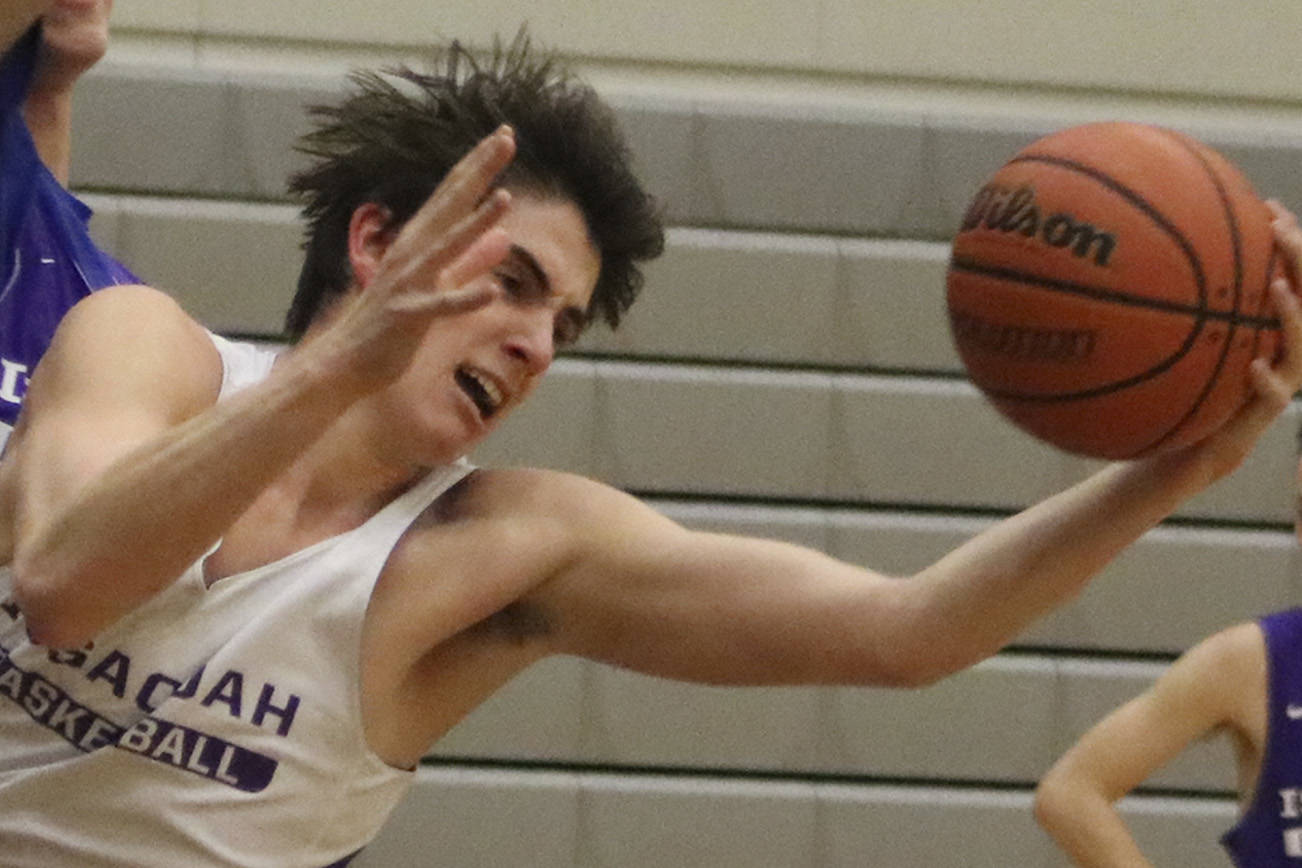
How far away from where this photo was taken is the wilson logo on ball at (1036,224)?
1.57 meters

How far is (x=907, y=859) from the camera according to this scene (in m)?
3.73

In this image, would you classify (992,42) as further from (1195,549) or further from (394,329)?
(394,329)

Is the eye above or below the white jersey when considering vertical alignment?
above

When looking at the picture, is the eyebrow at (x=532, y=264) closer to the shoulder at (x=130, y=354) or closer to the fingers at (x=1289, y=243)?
the shoulder at (x=130, y=354)

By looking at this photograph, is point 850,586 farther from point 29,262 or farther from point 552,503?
point 29,262

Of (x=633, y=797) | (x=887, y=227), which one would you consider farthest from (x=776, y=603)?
(x=887, y=227)

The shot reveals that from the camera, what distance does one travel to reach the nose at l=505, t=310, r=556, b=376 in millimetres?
1801

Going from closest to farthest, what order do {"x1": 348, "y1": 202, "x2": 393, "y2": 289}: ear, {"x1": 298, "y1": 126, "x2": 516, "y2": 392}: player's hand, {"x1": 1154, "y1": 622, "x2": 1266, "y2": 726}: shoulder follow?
{"x1": 298, "y1": 126, "x2": 516, "y2": 392}: player's hand → {"x1": 348, "y1": 202, "x2": 393, "y2": 289}: ear → {"x1": 1154, "y1": 622, "x2": 1266, "y2": 726}: shoulder

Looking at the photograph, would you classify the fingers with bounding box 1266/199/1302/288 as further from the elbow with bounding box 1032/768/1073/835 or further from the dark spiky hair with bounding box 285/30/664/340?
the elbow with bounding box 1032/768/1073/835

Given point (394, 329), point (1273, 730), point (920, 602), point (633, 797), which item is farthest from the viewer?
point (633, 797)

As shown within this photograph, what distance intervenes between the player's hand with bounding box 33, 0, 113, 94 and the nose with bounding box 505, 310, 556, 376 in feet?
2.33

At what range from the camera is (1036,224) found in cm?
160

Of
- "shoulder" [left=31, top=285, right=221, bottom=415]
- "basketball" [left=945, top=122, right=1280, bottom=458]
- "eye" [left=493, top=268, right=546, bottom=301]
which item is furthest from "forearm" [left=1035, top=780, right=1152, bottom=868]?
"shoulder" [left=31, top=285, right=221, bottom=415]

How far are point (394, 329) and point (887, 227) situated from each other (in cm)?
260
